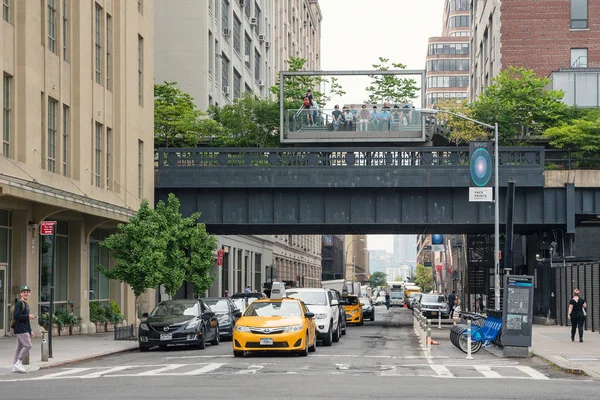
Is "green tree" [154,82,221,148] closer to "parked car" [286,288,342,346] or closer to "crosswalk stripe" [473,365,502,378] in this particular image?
"parked car" [286,288,342,346]

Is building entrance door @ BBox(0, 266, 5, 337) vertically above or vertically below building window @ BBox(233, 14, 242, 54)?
below

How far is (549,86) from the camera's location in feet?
201

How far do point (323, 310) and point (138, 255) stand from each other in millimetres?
8551

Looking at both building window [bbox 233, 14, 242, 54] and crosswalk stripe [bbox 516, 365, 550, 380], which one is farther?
building window [bbox 233, 14, 242, 54]

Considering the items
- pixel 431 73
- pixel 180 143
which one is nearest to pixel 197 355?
pixel 180 143

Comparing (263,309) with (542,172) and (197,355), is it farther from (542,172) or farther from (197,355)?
(542,172)

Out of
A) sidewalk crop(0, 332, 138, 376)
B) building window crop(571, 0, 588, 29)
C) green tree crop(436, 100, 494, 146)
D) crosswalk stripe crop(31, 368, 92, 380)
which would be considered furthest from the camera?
building window crop(571, 0, 588, 29)

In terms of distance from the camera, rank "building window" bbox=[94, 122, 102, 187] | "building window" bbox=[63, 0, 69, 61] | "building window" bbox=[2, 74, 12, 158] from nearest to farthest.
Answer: "building window" bbox=[2, 74, 12, 158]
"building window" bbox=[63, 0, 69, 61]
"building window" bbox=[94, 122, 102, 187]

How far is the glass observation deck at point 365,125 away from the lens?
48.6m

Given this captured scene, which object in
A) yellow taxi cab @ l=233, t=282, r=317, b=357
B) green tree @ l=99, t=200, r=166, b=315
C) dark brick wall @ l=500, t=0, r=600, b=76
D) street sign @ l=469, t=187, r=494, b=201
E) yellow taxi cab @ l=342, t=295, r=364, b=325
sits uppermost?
dark brick wall @ l=500, t=0, r=600, b=76

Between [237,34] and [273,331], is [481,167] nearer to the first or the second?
[273,331]

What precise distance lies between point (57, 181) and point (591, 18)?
150 feet

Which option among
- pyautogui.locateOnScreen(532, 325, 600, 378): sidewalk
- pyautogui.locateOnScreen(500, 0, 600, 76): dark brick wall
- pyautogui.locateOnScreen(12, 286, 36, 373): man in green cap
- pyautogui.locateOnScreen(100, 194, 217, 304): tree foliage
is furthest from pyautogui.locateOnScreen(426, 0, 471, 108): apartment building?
pyautogui.locateOnScreen(12, 286, 36, 373): man in green cap

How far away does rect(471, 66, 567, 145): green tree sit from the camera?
53812 mm
